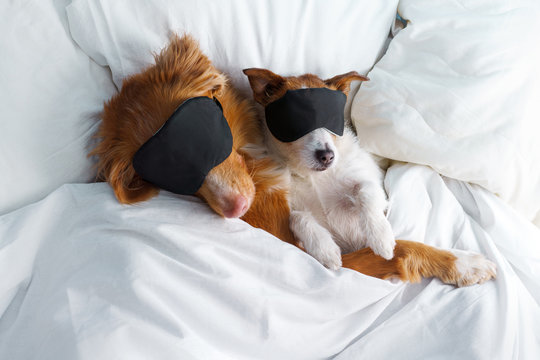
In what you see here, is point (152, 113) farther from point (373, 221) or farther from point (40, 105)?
point (373, 221)

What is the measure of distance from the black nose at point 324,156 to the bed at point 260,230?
35 centimetres

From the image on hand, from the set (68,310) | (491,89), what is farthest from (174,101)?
(491,89)

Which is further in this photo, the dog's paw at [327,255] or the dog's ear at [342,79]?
the dog's ear at [342,79]

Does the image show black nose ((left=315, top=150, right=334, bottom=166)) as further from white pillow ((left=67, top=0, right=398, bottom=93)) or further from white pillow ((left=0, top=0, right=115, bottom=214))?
white pillow ((left=0, top=0, right=115, bottom=214))

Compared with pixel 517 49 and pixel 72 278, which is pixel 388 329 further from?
pixel 517 49

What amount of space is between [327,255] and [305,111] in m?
0.54

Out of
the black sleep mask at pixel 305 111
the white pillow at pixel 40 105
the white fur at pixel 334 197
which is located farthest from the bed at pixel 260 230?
the black sleep mask at pixel 305 111

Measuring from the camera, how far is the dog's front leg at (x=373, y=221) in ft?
4.47

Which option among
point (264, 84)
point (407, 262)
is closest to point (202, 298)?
point (407, 262)

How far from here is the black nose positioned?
1.48m

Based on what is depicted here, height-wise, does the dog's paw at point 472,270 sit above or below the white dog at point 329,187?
below

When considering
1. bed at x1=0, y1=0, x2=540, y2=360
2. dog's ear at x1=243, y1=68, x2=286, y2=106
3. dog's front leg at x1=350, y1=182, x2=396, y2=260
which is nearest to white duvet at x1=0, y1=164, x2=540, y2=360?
bed at x1=0, y1=0, x2=540, y2=360

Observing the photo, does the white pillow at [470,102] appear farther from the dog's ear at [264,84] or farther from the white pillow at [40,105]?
the white pillow at [40,105]

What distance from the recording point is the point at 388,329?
1295mm
